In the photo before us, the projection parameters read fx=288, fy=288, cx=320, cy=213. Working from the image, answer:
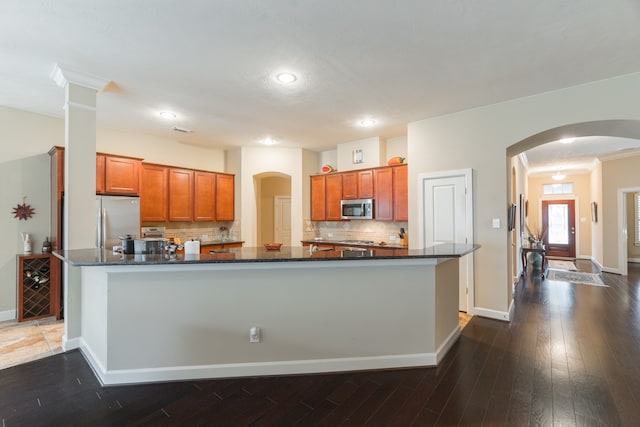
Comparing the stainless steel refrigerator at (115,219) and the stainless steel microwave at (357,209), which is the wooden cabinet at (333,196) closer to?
the stainless steel microwave at (357,209)

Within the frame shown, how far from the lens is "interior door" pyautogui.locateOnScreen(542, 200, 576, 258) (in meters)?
9.33

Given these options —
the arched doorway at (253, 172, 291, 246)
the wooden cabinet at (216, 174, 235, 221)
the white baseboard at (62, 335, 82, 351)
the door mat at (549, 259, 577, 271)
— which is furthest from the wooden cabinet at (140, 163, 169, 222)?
the door mat at (549, 259, 577, 271)

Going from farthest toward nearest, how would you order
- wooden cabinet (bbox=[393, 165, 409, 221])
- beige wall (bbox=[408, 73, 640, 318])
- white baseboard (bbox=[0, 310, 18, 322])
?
wooden cabinet (bbox=[393, 165, 409, 221]), white baseboard (bbox=[0, 310, 18, 322]), beige wall (bbox=[408, 73, 640, 318])

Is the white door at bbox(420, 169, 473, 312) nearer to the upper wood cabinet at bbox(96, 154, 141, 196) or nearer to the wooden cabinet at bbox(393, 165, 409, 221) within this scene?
the wooden cabinet at bbox(393, 165, 409, 221)

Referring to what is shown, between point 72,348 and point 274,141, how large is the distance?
14.2 feet

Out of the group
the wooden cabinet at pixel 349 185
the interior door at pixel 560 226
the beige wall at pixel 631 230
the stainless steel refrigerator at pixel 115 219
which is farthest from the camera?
the interior door at pixel 560 226

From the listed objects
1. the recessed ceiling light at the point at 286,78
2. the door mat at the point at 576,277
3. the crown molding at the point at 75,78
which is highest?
the recessed ceiling light at the point at 286,78

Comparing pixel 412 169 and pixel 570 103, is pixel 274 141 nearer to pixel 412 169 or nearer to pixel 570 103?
pixel 412 169

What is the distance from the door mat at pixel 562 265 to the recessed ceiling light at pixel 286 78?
332 inches

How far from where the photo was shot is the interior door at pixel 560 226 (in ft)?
30.6

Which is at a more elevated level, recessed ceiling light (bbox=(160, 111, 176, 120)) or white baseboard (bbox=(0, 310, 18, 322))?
recessed ceiling light (bbox=(160, 111, 176, 120))

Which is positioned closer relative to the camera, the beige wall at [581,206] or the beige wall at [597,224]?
the beige wall at [597,224]

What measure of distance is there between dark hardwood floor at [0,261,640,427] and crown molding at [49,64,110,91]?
2749 millimetres

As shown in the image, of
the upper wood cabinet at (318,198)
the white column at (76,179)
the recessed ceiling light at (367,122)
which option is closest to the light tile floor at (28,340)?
the white column at (76,179)
